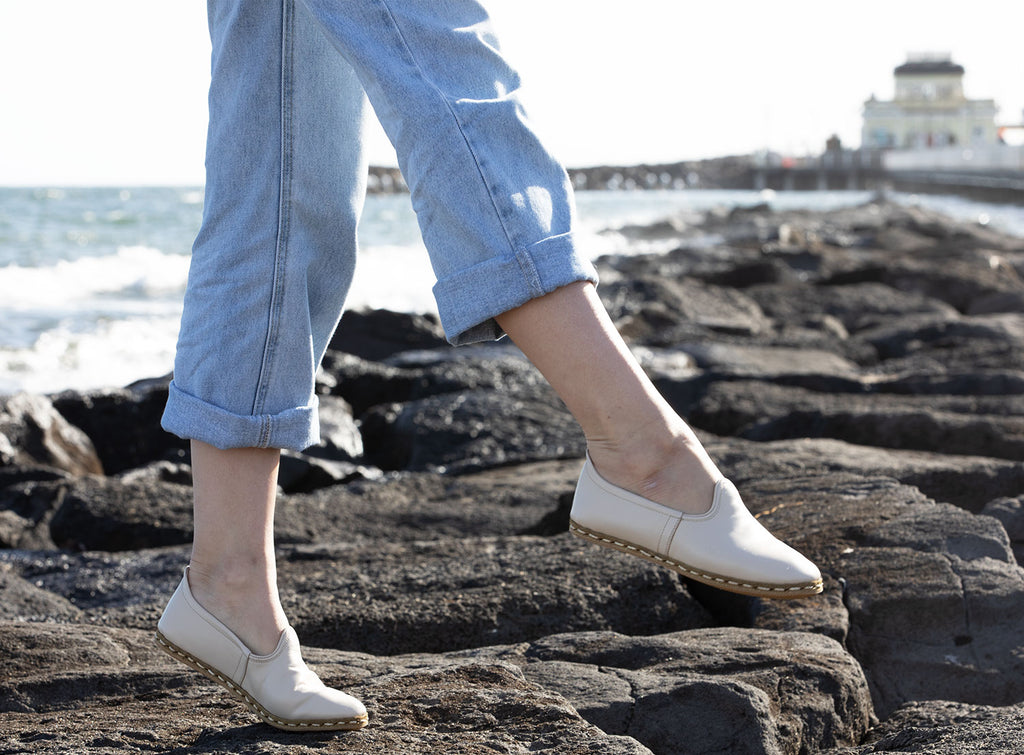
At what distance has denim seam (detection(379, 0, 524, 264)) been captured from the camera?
1.25 meters

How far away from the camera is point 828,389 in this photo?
4848mm

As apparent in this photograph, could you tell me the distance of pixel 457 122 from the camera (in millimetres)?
1263

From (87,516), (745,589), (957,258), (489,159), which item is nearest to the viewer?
(489,159)

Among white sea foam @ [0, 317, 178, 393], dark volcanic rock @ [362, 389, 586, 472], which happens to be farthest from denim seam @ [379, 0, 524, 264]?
white sea foam @ [0, 317, 178, 393]

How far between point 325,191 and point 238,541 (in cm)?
47

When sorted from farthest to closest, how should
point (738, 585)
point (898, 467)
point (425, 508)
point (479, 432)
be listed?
point (479, 432) → point (425, 508) → point (898, 467) → point (738, 585)

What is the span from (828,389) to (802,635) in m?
3.09

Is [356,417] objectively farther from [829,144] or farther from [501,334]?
[829,144]

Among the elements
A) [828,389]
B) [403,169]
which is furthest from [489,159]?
[828,389]

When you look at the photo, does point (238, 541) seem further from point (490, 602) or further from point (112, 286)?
point (112, 286)

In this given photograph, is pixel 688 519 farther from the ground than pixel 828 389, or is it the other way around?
pixel 688 519

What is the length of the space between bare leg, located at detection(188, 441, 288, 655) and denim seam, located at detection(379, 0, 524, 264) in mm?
449

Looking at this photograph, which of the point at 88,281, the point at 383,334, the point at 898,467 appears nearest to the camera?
the point at 898,467

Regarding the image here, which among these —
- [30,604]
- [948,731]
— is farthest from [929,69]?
[948,731]
